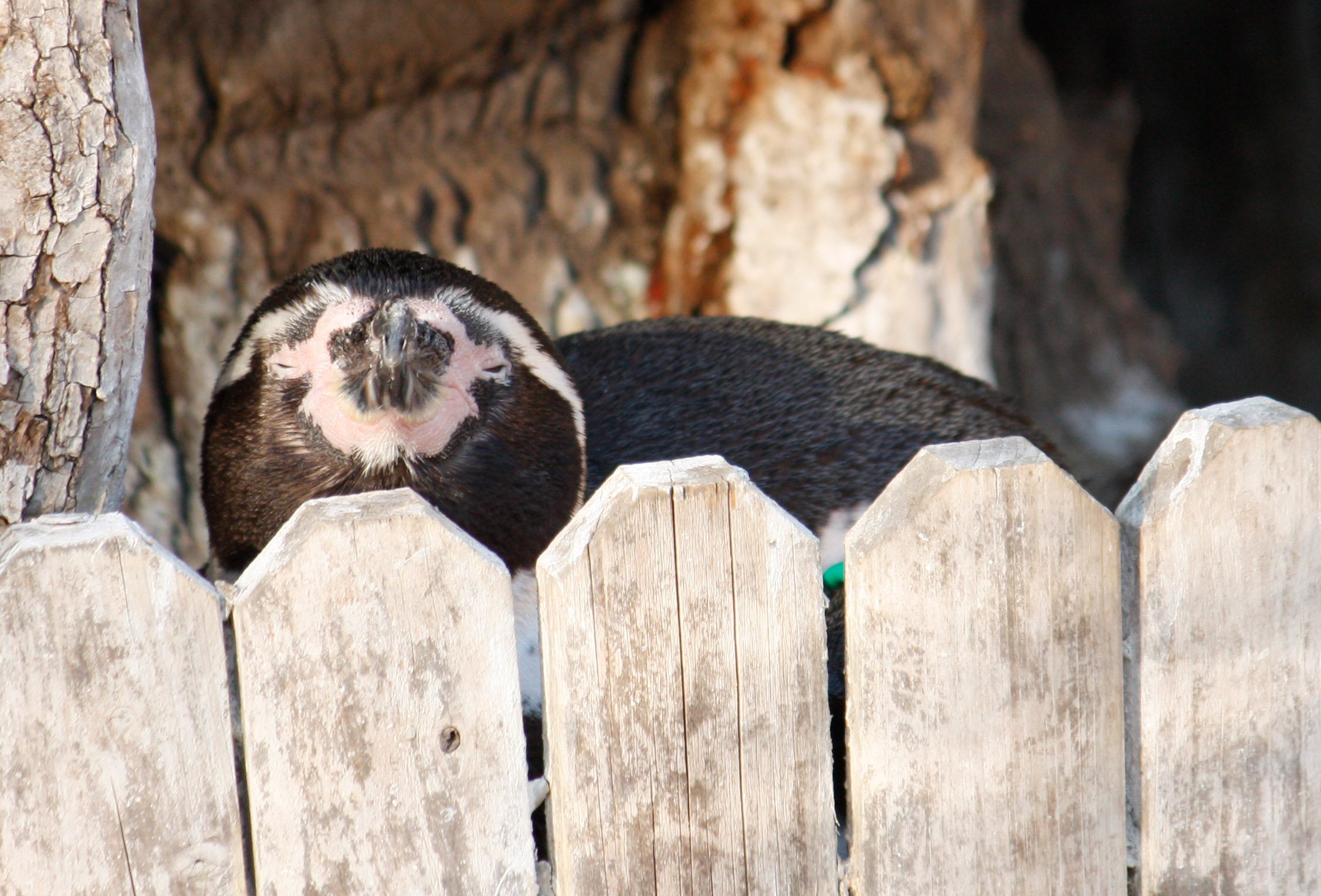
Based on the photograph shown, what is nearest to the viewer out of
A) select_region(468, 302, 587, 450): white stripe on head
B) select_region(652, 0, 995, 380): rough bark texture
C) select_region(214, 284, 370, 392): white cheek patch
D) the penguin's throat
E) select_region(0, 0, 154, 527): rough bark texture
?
select_region(0, 0, 154, 527): rough bark texture

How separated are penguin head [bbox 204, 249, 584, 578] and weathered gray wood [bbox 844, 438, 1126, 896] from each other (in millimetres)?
776

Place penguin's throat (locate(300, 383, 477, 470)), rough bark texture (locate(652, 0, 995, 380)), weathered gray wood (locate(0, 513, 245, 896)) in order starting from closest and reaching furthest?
weathered gray wood (locate(0, 513, 245, 896)), penguin's throat (locate(300, 383, 477, 470)), rough bark texture (locate(652, 0, 995, 380))

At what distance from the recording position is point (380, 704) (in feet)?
4.69

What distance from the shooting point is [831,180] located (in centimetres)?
391

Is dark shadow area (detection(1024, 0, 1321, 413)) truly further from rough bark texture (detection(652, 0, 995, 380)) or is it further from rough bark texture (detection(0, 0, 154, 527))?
rough bark texture (detection(0, 0, 154, 527))

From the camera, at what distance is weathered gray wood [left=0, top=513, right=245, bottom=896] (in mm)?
1345

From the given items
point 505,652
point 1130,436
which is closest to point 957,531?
point 505,652

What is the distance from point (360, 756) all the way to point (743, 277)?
2.85m

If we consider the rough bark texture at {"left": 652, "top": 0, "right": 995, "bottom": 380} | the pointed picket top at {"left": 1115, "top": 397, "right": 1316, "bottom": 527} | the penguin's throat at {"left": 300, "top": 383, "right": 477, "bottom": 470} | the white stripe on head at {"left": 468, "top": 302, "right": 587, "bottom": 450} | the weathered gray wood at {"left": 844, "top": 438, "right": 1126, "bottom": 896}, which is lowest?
the weathered gray wood at {"left": 844, "top": 438, "right": 1126, "bottom": 896}

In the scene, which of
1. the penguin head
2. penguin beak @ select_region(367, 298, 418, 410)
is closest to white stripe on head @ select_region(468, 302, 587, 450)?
the penguin head

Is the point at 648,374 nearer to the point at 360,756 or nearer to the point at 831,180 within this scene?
the point at 831,180

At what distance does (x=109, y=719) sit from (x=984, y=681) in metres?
0.98

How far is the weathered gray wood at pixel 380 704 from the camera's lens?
139 centimetres

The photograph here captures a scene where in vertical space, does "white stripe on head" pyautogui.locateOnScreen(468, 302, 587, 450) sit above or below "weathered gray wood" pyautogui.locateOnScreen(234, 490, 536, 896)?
above
